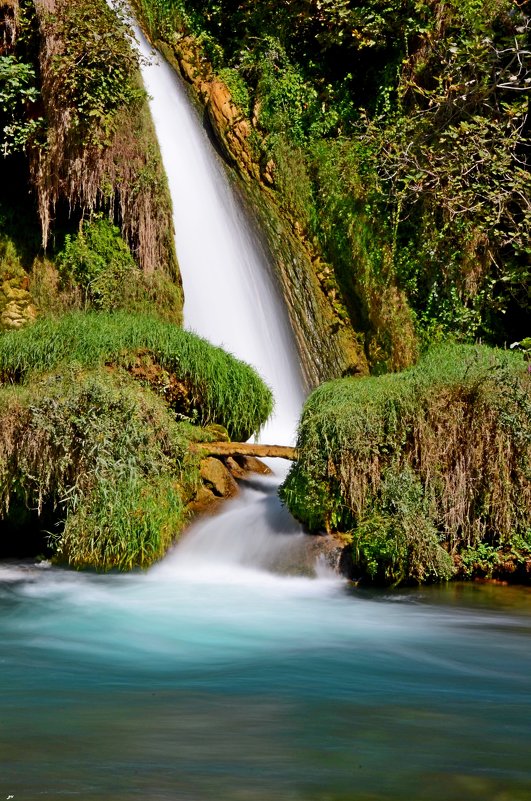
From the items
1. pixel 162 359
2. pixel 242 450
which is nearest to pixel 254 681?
pixel 242 450

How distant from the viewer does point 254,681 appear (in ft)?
19.0

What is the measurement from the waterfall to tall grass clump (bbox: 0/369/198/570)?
3.42 m

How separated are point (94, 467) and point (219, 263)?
5430mm

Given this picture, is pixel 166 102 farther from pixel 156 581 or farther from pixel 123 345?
pixel 156 581

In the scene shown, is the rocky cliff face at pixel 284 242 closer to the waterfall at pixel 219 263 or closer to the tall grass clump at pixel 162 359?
the waterfall at pixel 219 263

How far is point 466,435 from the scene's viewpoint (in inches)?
348

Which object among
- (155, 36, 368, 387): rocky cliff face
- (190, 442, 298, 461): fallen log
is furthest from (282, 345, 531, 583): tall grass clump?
(155, 36, 368, 387): rocky cliff face

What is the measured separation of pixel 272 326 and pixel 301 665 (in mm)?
7634

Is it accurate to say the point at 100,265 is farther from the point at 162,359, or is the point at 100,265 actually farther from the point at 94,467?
the point at 94,467

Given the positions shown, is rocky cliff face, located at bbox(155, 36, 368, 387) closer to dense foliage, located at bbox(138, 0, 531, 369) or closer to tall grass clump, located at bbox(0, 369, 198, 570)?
dense foliage, located at bbox(138, 0, 531, 369)

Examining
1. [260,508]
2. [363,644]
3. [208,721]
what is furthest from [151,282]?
[208,721]

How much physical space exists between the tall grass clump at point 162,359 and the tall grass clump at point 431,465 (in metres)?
1.56

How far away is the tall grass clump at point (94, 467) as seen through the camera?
8359mm

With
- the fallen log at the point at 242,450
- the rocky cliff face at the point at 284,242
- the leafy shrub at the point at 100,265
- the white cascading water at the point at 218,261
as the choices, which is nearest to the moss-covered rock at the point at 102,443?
the fallen log at the point at 242,450
